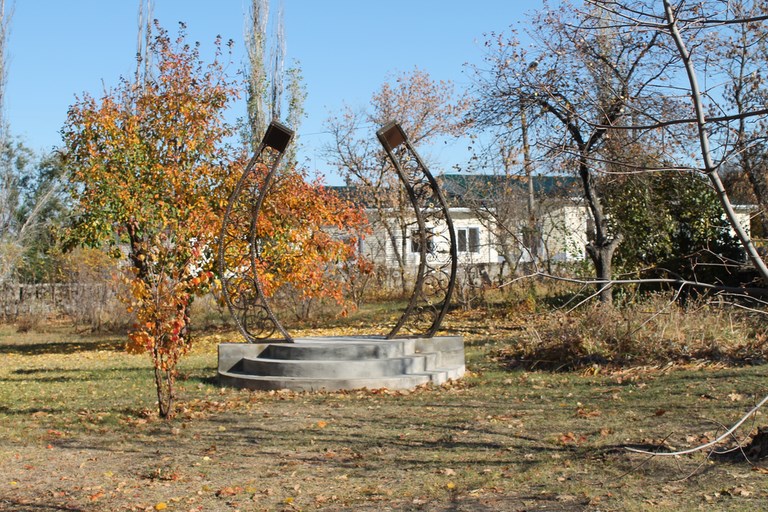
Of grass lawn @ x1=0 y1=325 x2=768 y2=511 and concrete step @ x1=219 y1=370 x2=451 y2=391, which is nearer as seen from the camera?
grass lawn @ x1=0 y1=325 x2=768 y2=511

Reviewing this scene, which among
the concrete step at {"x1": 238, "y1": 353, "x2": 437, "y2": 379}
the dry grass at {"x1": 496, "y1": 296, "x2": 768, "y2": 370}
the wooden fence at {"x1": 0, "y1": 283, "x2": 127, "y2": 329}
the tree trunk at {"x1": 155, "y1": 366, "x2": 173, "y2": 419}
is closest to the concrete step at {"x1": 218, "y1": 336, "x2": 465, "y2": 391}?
the concrete step at {"x1": 238, "y1": 353, "x2": 437, "y2": 379}

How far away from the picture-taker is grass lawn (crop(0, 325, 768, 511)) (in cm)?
521

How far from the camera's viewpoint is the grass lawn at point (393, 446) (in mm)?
5207

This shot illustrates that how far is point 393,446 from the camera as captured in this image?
6590mm

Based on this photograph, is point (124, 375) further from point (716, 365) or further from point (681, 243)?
point (681, 243)

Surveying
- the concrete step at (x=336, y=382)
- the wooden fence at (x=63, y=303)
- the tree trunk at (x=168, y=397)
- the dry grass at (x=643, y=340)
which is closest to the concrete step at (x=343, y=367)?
the concrete step at (x=336, y=382)

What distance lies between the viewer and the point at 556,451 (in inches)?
244

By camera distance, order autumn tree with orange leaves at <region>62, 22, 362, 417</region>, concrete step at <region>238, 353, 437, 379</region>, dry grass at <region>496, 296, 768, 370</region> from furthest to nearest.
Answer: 1. autumn tree with orange leaves at <region>62, 22, 362, 417</region>
2. dry grass at <region>496, 296, 768, 370</region>
3. concrete step at <region>238, 353, 437, 379</region>

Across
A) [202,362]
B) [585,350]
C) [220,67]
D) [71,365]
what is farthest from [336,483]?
[220,67]

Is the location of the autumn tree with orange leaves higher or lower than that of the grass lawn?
higher

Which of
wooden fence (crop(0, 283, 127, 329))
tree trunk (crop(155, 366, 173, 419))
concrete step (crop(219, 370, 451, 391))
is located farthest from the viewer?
wooden fence (crop(0, 283, 127, 329))

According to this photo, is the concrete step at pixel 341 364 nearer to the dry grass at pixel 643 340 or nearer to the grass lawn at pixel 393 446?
the grass lawn at pixel 393 446

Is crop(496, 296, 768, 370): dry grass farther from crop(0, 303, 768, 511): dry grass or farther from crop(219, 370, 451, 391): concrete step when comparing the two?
crop(219, 370, 451, 391): concrete step

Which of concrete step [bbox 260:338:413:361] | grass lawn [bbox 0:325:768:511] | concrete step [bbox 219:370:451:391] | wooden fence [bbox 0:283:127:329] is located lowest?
grass lawn [bbox 0:325:768:511]
